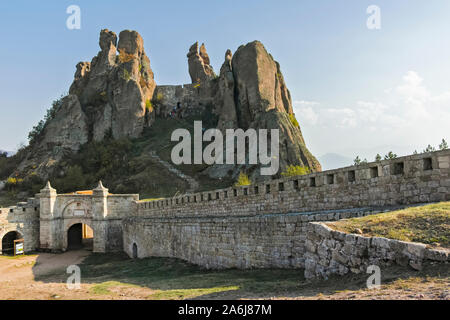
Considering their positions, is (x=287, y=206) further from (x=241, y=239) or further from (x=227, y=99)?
(x=227, y=99)

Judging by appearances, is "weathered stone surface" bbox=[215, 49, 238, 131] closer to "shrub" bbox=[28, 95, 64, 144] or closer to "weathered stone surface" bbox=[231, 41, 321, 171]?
"weathered stone surface" bbox=[231, 41, 321, 171]

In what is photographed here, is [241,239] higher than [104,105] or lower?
lower

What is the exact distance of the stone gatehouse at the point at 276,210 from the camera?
27.8 feet

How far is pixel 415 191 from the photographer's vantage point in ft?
27.7

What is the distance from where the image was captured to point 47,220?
29.6 m

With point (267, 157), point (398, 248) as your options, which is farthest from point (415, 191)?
point (267, 157)

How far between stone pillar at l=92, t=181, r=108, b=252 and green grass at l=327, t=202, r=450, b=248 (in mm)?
24694

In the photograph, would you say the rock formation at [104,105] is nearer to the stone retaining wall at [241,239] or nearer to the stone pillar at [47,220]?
the stone pillar at [47,220]

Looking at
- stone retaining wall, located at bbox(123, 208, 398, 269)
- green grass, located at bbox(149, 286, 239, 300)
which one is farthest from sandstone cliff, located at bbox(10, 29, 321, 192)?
green grass, located at bbox(149, 286, 239, 300)

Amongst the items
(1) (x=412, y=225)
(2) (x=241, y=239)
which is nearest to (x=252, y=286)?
(1) (x=412, y=225)

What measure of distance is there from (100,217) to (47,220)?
14.7 feet

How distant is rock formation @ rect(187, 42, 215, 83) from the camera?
62.1 metres

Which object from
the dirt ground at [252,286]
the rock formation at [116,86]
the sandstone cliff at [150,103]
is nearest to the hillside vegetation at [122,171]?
the sandstone cliff at [150,103]
